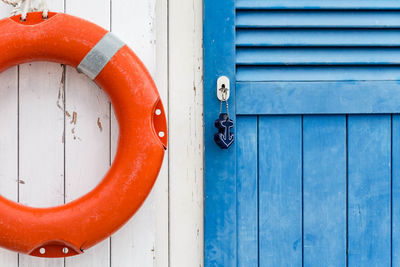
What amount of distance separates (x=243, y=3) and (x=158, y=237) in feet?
2.16

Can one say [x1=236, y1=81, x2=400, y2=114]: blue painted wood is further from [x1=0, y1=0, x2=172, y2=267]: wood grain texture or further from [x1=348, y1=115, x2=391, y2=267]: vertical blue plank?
[x1=0, y1=0, x2=172, y2=267]: wood grain texture

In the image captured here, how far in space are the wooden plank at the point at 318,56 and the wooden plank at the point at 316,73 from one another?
0.6 inches

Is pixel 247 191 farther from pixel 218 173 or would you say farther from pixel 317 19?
pixel 317 19

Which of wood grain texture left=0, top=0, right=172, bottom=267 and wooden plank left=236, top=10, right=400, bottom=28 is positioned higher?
wooden plank left=236, top=10, right=400, bottom=28

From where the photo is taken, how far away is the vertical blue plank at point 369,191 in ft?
3.76

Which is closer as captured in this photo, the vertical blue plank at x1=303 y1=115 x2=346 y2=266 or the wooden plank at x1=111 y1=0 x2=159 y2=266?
the wooden plank at x1=111 y1=0 x2=159 y2=266

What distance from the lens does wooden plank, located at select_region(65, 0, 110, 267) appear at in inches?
40.7

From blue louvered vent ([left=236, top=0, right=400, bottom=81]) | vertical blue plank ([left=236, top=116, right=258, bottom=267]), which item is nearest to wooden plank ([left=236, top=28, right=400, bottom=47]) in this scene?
blue louvered vent ([left=236, top=0, right=400, bottom=81])

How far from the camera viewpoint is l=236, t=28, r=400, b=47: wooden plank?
1120 millimetres

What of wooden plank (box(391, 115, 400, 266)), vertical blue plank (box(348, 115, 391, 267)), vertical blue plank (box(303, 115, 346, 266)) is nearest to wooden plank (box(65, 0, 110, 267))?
vertical blue plank (box(303, 115, 346, 266))

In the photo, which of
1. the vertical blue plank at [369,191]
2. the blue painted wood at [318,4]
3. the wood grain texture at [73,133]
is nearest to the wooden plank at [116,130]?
the wood grain texture at [73,133]

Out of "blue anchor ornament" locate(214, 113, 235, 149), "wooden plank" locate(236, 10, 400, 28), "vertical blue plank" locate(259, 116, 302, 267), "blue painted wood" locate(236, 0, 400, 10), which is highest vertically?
"blue painted wood" locate(236, 0, 400, 10)

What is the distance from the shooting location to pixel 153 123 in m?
0.99

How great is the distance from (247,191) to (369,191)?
0.33 meters
